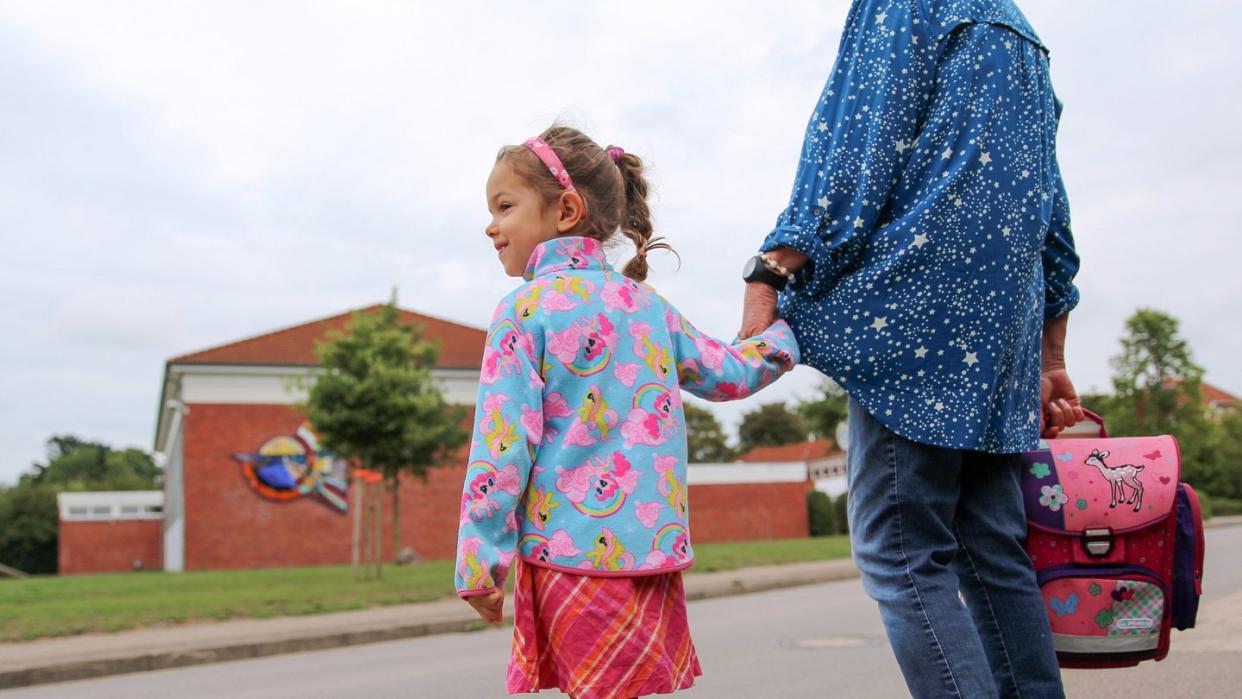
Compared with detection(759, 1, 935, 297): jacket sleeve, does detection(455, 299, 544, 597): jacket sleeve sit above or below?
below

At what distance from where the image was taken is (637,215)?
256 centimetres

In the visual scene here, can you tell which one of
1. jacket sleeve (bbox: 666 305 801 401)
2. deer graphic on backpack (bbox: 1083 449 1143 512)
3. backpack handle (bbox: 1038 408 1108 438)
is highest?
jacket sleeve (bbox: 666 305 801 401)

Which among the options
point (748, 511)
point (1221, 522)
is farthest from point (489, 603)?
point (1221, 522)

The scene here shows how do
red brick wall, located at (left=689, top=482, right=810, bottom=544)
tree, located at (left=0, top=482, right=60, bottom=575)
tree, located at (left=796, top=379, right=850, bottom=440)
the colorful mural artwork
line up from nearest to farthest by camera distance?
the colorful mural artwork
red brick wall, located at (left=689, top=482, right=810, bottom=544)
tree, located at (left=0, top=482, right=60, bottom=575)
tree, located at (left=796, top=379, right=850, bottom=440)

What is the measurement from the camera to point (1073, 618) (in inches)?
96.3

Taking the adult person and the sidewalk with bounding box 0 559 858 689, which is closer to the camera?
the adult person

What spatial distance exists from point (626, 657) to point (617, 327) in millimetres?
660

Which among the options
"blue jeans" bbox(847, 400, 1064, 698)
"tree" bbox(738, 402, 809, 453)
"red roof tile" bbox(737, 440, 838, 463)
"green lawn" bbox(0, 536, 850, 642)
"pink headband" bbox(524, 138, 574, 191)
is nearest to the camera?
"blue jeans" bbox(847, 400, 1064, 698)

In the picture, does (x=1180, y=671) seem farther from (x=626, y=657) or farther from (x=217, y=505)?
(x=217, y=505)

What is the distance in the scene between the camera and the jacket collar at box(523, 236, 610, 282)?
227 cm

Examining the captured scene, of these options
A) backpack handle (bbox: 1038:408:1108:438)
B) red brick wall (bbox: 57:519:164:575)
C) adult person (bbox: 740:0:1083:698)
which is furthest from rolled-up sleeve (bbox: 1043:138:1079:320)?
red brick wall (bbox: 57:519:164:575)

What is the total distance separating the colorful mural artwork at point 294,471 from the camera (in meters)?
36.5

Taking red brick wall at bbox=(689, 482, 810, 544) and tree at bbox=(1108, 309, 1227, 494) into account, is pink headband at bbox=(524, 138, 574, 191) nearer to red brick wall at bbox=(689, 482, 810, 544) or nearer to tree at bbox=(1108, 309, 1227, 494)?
red brick wall at bbox=(689, 482, 810, 544)

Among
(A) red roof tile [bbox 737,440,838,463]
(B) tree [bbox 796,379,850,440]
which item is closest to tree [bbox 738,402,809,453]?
(A) red roof tile [bbox 737,440,838,463]
